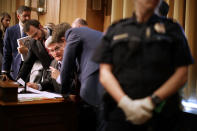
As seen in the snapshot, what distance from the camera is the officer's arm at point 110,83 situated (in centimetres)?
128

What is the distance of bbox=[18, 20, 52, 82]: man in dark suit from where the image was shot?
3.18m

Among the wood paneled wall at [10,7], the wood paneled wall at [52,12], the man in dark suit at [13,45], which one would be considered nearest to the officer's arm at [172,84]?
the man in dark suit at [13,45]

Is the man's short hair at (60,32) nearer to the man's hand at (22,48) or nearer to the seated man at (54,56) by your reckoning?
the seated man at (54,56)

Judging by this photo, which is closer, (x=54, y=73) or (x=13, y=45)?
(x=54, y=73)

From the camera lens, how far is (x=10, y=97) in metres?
2.21

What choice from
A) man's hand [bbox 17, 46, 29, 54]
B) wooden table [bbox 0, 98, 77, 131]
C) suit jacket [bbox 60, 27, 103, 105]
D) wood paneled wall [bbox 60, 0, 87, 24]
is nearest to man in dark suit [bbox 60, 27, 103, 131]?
suit jacket [bbox 60, 27, 103, 105]

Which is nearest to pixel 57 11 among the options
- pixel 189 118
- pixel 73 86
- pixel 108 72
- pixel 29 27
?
pixel 29 27

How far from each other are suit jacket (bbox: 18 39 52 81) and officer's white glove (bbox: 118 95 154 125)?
2019 millimetres

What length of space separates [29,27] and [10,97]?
4.30ft

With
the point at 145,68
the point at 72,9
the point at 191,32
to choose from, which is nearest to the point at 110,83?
the point at 145,68

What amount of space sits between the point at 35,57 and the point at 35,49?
0.15m

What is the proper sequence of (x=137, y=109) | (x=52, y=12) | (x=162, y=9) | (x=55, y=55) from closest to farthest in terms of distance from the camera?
(x=137, y=109) → (x=162, y=9) → (x=55, y=55) → (x=52, y=12)

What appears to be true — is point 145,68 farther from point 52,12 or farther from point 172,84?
point 52,12

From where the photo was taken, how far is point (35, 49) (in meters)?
3.22
